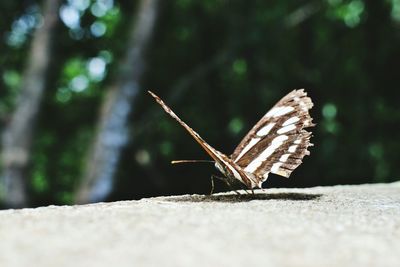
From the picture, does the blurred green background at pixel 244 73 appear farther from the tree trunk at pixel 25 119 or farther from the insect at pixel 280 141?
the insect at pixel 280 141

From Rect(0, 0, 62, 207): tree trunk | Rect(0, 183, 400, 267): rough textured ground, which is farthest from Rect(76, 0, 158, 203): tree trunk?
Rect(0, 183, 400, 267): rough textured ground

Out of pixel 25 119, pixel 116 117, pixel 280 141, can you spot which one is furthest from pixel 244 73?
pixel 280 141

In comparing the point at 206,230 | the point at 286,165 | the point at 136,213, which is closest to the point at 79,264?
the point at 206,230

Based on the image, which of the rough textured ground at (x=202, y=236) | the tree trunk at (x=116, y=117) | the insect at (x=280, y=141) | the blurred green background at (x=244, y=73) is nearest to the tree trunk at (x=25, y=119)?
the tree trunk at (x=116, y=117)

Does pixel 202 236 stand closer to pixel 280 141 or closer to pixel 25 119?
pixel 280 141

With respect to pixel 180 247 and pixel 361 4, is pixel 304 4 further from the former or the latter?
pixel 180 247
